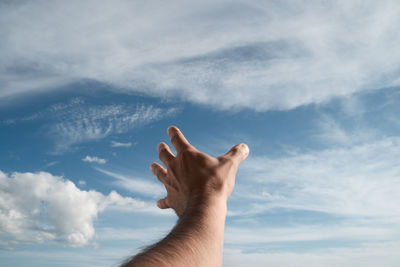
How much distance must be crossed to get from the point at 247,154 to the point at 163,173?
1.41 meters

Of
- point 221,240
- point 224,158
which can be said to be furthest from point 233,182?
point 221,240

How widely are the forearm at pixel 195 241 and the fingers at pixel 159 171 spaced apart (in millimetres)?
1470

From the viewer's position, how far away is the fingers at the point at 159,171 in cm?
498

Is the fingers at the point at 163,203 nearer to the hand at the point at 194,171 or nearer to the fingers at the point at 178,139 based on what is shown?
the hand at the point at 194,171

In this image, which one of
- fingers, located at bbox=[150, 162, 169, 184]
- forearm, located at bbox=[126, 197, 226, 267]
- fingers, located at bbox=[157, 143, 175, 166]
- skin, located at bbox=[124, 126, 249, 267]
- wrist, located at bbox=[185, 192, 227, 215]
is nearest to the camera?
forearm, located at bbox=[126, 197, 226, 267]

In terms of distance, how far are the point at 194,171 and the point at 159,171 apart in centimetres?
145

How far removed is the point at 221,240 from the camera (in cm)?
322

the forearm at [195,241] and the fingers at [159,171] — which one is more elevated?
the fingers at [159,171]

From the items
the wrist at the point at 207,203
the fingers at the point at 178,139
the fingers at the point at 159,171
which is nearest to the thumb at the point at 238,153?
the fingers at the point at 178,139

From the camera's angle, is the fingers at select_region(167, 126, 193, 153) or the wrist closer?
the wrist

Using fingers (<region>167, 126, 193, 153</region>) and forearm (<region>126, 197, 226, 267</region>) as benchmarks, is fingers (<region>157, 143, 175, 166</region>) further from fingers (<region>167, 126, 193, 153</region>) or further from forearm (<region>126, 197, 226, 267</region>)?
forearm (<region>126, 197, 226, 267</region>)

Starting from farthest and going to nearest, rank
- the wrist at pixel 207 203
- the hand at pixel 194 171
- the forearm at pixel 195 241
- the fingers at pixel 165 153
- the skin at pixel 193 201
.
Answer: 1. the fingers at pixel 165 153
2. the hand at pixel 194 171
3. the wrist at pixel 207 203
4. the skin at pixel 193 201
5. the forearm at pixel 195 241

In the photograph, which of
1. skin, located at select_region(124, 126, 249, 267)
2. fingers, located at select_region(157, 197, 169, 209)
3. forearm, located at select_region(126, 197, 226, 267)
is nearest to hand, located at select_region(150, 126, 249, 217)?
skin, located at select_region(124, 126, 249, 267)

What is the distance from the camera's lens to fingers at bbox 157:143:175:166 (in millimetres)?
4431
